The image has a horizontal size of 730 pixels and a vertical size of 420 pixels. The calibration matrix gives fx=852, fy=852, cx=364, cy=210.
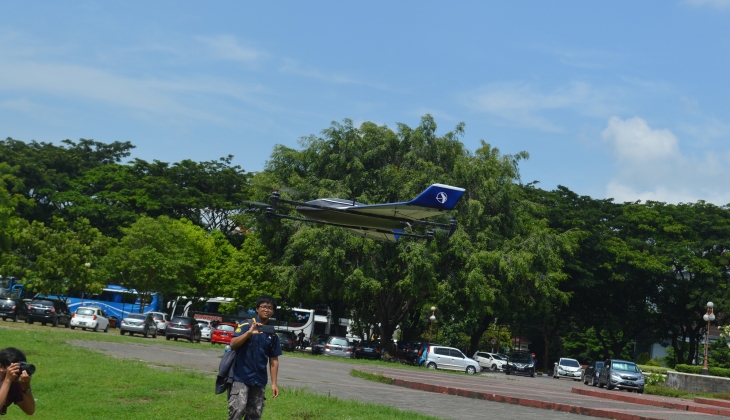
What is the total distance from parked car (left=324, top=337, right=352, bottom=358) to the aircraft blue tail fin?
995 inches

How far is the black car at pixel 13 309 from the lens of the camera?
45125 mm

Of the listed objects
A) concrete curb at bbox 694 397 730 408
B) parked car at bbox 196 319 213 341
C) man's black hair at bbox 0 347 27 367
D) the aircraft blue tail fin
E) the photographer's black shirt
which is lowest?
parked car at bbox 196 319 213 341

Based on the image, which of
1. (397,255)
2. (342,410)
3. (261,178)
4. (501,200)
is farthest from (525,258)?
(342,410)

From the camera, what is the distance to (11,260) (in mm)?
50062

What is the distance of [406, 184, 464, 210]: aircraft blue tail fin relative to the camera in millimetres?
21125

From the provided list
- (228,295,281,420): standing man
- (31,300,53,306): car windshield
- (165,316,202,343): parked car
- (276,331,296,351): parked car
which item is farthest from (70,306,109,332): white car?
(228,295,281,420): standing man

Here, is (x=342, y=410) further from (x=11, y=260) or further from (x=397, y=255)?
(x=11, y=260)

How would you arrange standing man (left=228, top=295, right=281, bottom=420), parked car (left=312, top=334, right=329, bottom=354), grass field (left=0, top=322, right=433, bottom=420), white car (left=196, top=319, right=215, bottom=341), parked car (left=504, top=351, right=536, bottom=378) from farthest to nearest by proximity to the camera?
white car (left=196, top=319, right=215, bottom=341) < parked car (left=504, top=351, right=536, bottom=378) < parked car (left=312, top=334, right=329, bottom=354) < grass field (left=0, top=322, right=433, bottom=420) < standing man (left=228, top=295, right=281, bottom=420)

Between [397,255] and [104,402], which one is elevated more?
[397,255]

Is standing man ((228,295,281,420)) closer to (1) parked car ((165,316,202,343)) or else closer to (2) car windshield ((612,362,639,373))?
(2) car windshield ((612,362,639,373))

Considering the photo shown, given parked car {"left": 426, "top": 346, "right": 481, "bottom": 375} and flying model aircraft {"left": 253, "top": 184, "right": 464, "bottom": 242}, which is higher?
flying model aircraft {"left": 253, "top": 184, "right": 464, "bottom": 242}

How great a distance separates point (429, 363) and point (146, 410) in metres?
30.6

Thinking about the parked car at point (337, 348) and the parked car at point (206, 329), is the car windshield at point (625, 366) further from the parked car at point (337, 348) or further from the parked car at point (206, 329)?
the parked car at point (206, 329)

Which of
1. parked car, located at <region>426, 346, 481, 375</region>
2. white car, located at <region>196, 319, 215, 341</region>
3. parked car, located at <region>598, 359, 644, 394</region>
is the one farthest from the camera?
white car, located at <region>196, 319, 215, 341</region>
